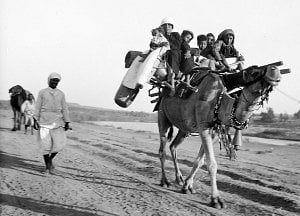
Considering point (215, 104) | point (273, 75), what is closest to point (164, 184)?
point (215, 104)

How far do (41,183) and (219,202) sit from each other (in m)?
3.77

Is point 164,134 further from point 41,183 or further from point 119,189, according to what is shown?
point 41,183

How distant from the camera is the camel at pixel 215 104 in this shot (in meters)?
6.51

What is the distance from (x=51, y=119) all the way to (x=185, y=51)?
4123mm

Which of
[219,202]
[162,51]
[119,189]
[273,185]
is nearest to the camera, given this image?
[219,202]

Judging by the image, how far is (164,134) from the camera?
9414 millimetres

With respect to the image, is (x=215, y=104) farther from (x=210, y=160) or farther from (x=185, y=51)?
(x=185, y=51)

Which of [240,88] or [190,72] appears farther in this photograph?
[190,72]

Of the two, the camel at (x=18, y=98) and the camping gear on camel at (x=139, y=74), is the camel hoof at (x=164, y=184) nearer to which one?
the camping gear on camel at (x=139, y=74)

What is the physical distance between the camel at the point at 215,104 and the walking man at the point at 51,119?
9.79 ft

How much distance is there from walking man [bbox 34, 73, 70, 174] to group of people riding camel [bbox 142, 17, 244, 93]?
350 centimetres

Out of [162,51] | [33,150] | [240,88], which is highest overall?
[162,51]

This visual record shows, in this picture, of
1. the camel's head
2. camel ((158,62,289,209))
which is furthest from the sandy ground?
the camel's head

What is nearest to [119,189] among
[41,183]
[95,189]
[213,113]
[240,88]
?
[95,189]
